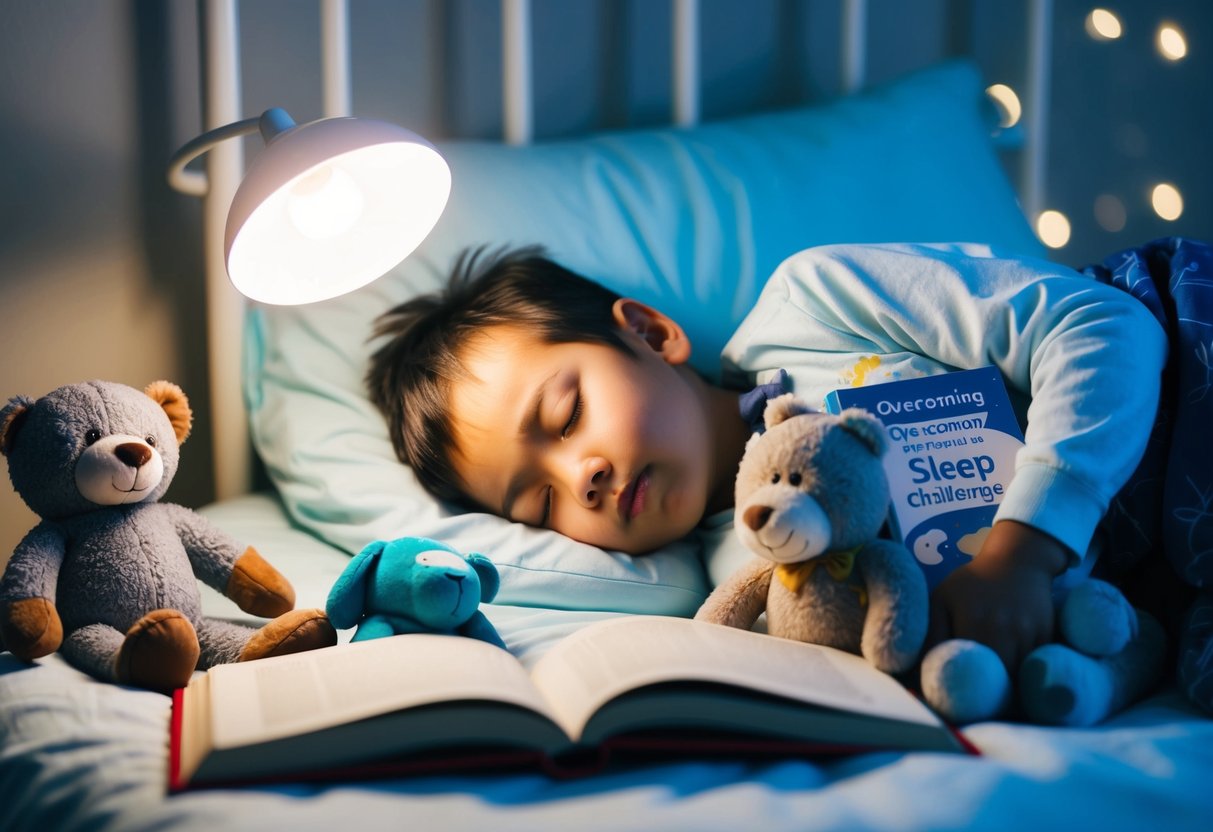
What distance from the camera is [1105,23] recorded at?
1.75 meters

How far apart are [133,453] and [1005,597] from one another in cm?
64

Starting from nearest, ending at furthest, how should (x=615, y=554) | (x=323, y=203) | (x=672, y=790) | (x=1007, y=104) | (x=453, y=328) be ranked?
1. (x=672, y=790)
2. (x=323, y=203)
3. (x=615, y=554)
4. (x=453, y=328)
5. (x=1007, y=104)

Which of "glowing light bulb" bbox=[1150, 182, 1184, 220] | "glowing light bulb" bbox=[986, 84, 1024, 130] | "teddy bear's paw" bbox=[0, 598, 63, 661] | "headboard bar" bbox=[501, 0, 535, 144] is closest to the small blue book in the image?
"teddy bear's paw" bbox=[0, 598, 63, 661]

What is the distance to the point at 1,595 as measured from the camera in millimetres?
769

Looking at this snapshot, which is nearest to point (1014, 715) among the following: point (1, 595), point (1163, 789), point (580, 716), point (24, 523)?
point (1163, 789)

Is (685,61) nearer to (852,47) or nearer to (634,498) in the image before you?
(852,47)

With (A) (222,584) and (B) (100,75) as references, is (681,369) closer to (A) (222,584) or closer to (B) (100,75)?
(A) (222,584)

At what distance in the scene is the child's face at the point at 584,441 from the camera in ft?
3.32

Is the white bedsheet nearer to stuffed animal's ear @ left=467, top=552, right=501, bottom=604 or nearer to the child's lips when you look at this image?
stuffed animal's ear @ left=467, top=552, right=501, bottom=604

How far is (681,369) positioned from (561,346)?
0.51 feet

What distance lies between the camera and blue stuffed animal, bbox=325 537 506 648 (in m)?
0.80

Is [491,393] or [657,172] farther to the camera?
[657,172]

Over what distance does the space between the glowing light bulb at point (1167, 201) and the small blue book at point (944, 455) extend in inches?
42.4

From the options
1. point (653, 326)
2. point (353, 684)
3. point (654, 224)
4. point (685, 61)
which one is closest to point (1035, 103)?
point (685, 61)
